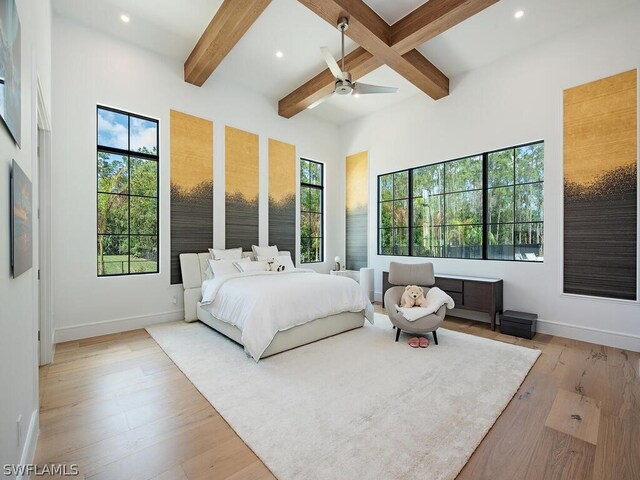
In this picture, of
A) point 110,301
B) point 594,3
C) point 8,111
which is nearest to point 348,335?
point 110,301

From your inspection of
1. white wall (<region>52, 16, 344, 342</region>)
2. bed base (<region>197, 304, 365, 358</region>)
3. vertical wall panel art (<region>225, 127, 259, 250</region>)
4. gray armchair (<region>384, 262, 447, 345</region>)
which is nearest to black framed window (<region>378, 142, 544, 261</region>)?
gray armchair (<region>384, 262, 447, 345</region>)

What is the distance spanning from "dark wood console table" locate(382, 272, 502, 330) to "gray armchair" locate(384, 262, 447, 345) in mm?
642

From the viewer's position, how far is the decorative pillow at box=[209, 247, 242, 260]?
469cm

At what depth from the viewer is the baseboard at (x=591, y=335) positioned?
11.0 feet

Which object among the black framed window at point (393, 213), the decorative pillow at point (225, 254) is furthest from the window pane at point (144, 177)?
the black framed window at point (393, 213)

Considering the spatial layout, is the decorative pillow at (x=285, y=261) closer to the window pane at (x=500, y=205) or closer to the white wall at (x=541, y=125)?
the white wall at (x=541, y=125)

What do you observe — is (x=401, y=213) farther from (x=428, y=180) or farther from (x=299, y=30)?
(x=299, y=30)

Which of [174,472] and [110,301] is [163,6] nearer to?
[110,301]

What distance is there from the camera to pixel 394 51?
369cm

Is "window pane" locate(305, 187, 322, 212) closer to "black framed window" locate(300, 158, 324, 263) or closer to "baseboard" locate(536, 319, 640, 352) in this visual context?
"black framed window" locate(300, 158, 324, 263)

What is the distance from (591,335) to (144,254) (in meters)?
6.00

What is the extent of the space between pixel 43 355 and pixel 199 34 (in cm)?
421

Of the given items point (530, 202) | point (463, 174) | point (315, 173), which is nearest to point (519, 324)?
point (530, 202)

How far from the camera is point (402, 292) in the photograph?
3922mm
